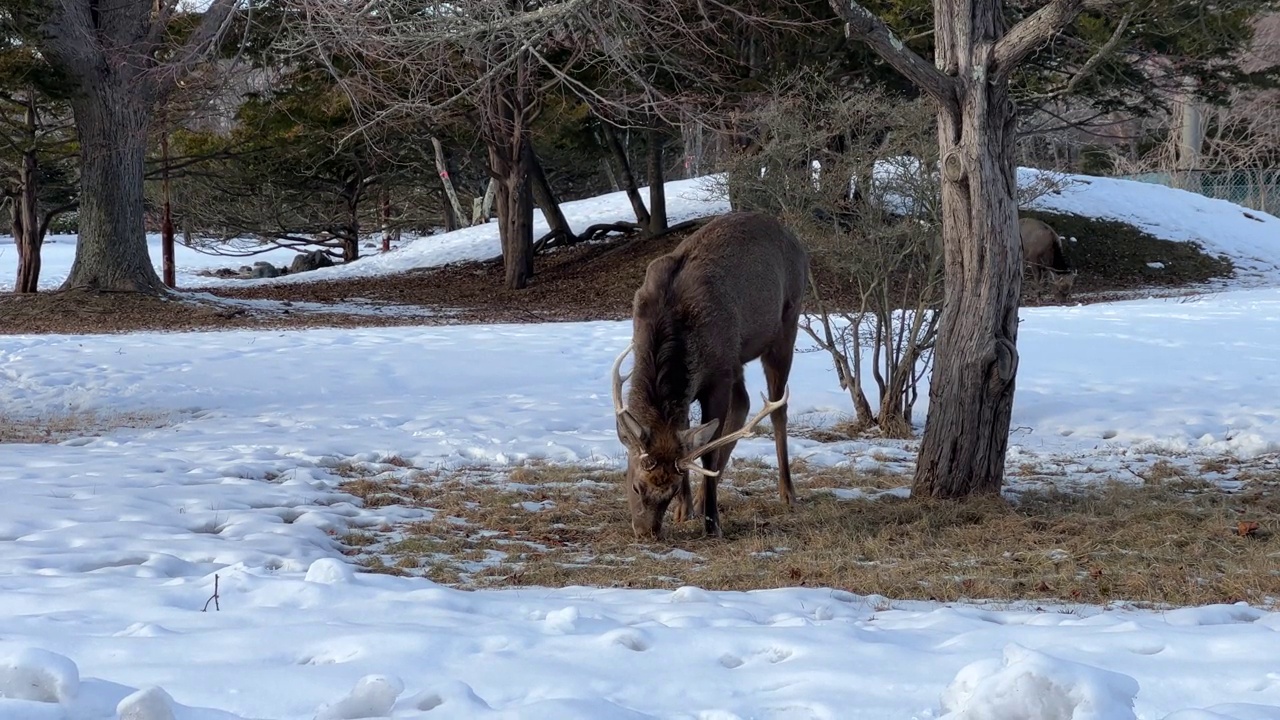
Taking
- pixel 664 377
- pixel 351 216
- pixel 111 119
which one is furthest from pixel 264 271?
pixel 664 377

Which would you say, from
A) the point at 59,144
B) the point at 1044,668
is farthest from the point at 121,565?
the point at 59,144

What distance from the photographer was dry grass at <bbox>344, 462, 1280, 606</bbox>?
5.84 m

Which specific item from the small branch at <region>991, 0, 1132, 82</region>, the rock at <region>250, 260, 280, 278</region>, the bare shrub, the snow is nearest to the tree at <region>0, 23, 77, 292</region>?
the snow

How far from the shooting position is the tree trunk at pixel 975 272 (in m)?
7.74

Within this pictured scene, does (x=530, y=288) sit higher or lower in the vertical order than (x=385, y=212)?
lower

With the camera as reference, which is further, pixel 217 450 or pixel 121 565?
pixel 217 450

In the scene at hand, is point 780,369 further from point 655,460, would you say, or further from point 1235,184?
point 1235,184

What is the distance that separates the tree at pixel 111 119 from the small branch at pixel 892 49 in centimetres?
1366

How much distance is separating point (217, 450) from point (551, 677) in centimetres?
627

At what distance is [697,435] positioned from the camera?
23.3 ft

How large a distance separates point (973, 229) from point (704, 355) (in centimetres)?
186

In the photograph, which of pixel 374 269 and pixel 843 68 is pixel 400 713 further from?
pixel 374 269

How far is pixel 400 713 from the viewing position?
11.4ft

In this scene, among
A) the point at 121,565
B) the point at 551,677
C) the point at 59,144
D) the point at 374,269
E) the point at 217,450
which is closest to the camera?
the point at 551,677
